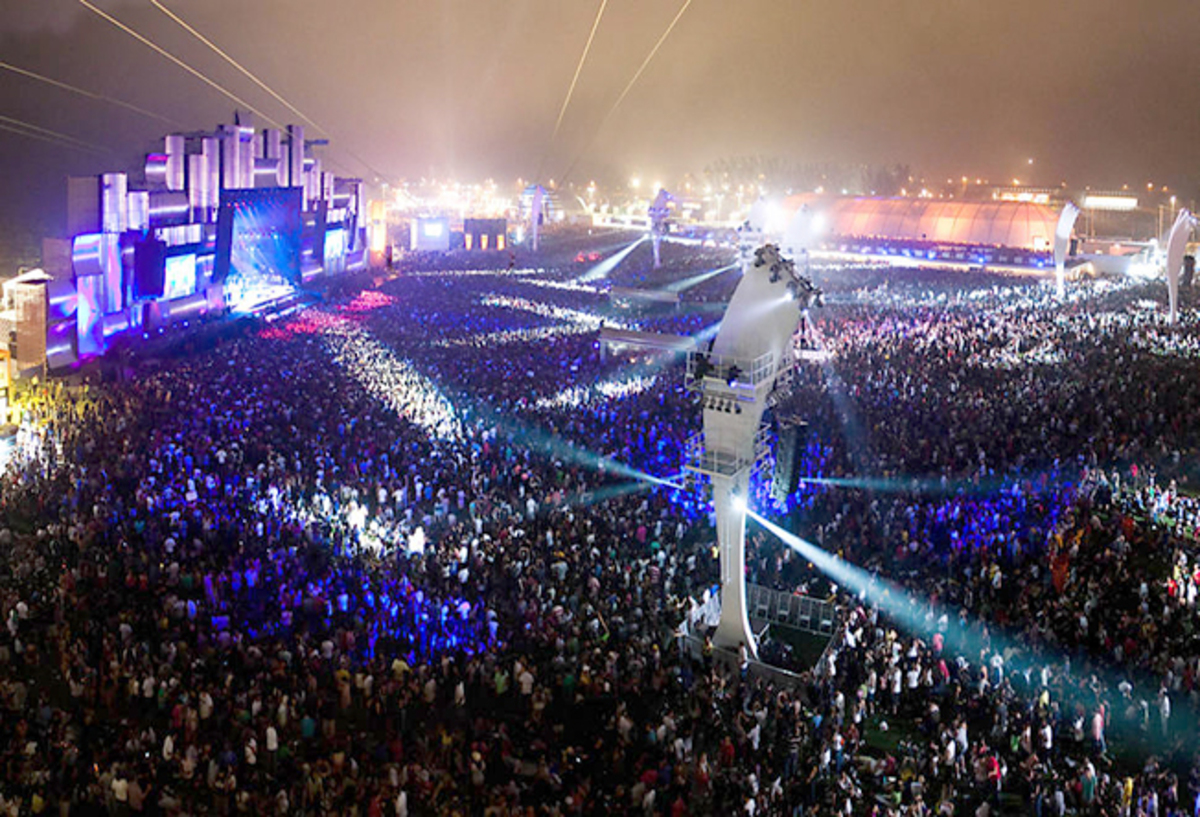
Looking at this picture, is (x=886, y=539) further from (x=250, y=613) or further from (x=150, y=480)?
(x=150, y=480)

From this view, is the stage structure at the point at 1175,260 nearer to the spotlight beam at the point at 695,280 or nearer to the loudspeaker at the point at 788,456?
the spotlight beam at the point at 695,280

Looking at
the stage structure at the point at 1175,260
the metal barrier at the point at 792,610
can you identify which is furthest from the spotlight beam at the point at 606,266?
the metal barrier at the point at 792,610

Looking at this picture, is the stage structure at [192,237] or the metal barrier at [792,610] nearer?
the metal barrier at [792,610]

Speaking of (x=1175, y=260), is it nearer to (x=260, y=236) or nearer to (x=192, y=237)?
(x=192, y=237)

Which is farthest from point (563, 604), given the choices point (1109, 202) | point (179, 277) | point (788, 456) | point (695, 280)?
point (1109, 202)

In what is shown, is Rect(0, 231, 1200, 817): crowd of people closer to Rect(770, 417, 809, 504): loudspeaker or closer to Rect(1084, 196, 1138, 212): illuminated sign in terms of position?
Rect(770, 417, 809, 504): loudspeaker

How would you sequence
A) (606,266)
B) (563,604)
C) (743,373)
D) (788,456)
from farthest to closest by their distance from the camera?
1. (606,266)
2. (563,604)
3. (788,456)
4. (743,373)
